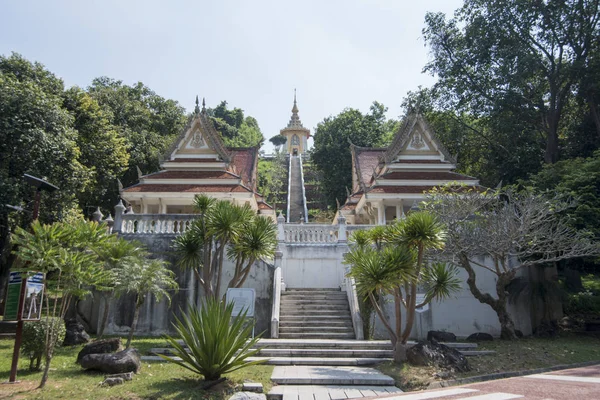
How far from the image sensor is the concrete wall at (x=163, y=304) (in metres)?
15.1

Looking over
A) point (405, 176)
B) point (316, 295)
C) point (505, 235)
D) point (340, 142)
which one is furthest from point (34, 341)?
point (340, 142)

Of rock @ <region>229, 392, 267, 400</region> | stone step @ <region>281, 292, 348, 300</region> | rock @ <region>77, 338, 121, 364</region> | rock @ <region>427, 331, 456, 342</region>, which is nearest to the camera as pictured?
rock @ <region>229, 392, 267, 400</region>

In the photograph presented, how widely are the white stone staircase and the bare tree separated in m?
3.71

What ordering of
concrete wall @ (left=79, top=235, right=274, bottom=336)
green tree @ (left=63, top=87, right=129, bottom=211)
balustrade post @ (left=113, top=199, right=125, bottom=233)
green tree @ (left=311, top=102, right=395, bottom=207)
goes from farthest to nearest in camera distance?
green tree @ (left=311, top=102, right=395, bottom=207)
green tree @ (left=63, top=87, right=129, bottom=211)
balustrade post @ (left=113, top=199, right=125, bottom=233)
concrete wall @ (left=79, top=235, right=274, bottom=336)

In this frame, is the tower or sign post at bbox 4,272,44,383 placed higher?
the tower

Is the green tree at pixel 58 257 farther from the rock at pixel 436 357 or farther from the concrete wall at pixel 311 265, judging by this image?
the concrete wall at pixel 311 265

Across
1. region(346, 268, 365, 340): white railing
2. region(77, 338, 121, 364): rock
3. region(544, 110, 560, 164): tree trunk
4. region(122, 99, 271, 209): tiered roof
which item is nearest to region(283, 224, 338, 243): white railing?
region(346, 268, 365, 340): white railing

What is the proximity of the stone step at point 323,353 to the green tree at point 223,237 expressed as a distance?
2264 millimetres

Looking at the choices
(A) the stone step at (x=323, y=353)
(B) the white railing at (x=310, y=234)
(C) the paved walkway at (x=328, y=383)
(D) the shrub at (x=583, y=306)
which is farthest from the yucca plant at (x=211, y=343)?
(D) the shrub at (x=583, y=306)

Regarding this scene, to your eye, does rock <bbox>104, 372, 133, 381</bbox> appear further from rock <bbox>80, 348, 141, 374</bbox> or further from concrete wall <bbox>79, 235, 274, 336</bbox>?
concrete wall <bbox>79, 235, 274, 336</bbox>

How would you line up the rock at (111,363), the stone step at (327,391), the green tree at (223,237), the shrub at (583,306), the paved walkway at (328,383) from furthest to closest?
the shrub at (583,306), the green tree at (223,237), the rock at (111,363), the paved walkway at (328,383), the stone step at (327,391)

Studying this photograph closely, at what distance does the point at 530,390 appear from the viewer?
7777mm

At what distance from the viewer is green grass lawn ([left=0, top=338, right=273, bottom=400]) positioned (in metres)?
7.95

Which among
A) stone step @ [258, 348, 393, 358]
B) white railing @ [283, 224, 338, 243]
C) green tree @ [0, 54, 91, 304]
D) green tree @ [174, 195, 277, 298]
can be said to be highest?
green tree @ [0, 54, 91, 304]
